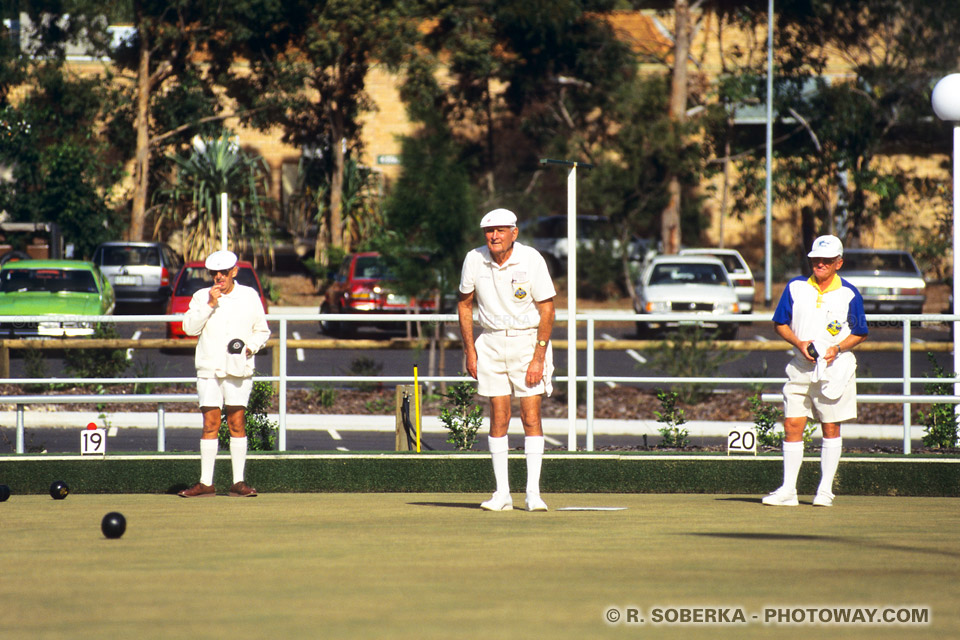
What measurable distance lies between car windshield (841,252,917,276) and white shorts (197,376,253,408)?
24.7 metres

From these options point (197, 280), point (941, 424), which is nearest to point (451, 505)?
point (941, 424)

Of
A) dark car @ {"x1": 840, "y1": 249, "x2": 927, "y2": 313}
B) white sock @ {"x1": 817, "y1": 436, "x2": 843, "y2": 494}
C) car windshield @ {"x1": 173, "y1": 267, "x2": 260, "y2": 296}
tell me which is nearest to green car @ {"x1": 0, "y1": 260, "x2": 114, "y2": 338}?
car windshield @ {"x1": 173, "y1": 267, "x2": 260, "y2": 296}

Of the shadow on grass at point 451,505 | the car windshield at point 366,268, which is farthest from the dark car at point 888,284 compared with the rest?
the shadow on grass at point 451,505

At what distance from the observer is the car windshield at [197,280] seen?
25.4 meters

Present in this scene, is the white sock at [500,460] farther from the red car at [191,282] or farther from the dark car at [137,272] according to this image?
the dark car at [137,272]

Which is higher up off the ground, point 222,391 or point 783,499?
point 222,391

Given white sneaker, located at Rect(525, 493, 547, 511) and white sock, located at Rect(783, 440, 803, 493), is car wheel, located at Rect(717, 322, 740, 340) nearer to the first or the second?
white sock, located at Rect(783, 440, 803, 493)

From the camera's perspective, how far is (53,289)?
23.9 metres

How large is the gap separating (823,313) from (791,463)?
1.07 metres

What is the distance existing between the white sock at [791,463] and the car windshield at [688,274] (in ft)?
63.6

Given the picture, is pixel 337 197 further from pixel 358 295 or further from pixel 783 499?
pixel 783 499

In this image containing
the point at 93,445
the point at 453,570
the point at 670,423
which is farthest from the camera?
the point at 670,423

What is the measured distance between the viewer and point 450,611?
15.9ft

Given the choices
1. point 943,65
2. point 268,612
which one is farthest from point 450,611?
point 943,65
